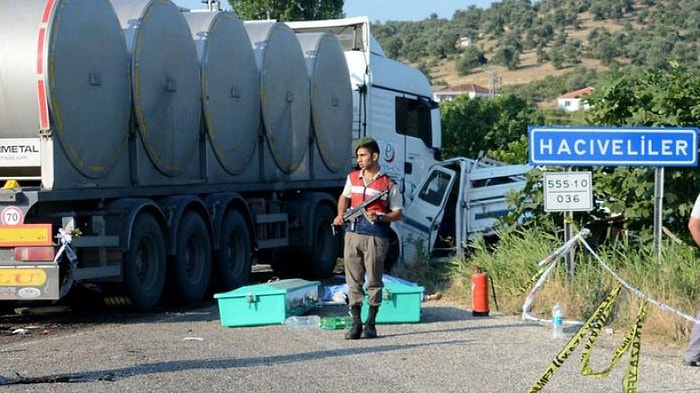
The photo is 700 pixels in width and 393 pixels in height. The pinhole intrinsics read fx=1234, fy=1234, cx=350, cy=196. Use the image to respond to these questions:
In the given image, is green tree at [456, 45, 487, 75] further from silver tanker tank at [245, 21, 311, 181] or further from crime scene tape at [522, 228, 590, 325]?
crime scene tape at [522, 228, 590, 325]

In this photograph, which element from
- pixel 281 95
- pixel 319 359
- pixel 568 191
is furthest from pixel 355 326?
pixel 281 95

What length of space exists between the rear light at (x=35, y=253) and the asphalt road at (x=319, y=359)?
29.4 inches

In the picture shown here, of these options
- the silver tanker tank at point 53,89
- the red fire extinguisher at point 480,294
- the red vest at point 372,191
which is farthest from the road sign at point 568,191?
the silver tanker tank at point 53,89

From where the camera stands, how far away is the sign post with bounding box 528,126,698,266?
39.8ft

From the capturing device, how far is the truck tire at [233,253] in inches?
612

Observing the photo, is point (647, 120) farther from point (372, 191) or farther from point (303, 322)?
point (303, 322)

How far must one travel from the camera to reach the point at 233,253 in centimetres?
1611

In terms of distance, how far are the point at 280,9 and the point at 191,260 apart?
18.3 meters

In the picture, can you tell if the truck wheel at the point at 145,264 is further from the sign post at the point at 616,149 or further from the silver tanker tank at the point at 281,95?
the sign post at the point at 616,149

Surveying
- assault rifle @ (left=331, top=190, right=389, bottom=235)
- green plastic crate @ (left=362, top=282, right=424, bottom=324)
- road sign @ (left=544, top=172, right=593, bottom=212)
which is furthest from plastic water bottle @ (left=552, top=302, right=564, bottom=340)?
road sign @ (left=544, top=172, right=593, bottom=212)

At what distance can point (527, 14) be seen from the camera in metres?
110

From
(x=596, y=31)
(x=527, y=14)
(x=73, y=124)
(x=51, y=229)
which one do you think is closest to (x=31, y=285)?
(x=51, y=229)

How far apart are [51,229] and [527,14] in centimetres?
10120

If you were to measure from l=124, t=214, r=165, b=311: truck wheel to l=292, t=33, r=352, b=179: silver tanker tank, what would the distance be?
5.03 meters
